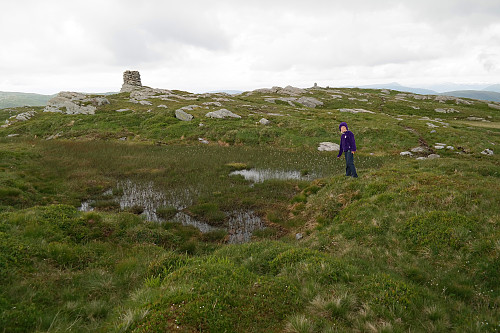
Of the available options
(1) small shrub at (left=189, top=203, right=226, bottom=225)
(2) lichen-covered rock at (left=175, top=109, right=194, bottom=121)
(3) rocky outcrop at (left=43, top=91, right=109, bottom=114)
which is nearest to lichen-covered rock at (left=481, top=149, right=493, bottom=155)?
(1) small shrub at (left=189, top=203, right=226, bottom=225)

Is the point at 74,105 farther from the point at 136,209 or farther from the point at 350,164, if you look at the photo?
the point at 350,164

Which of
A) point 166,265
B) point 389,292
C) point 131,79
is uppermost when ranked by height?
point 131,79

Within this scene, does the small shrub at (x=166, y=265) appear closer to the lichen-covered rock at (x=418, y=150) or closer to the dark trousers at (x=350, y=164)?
A: the dark trousers at (x=350, y=164)

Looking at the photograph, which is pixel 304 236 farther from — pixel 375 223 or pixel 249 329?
pixel 249 329

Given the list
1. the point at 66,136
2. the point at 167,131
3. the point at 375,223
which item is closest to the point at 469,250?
the point at 375,223

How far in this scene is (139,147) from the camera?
115 ft

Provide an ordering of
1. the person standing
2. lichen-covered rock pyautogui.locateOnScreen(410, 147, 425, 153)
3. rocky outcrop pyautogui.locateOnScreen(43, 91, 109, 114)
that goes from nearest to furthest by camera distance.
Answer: the person standing < lichen-covered rock pyautogui.locateOnScreen(410, 147, 425, 153) < rocky outcrop pyautogui.locateOnScreen(43, 91, 109, 114)

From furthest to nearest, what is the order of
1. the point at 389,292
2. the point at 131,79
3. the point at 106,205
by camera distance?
the point at 131,79, the point at 106,205, the point at 389,292

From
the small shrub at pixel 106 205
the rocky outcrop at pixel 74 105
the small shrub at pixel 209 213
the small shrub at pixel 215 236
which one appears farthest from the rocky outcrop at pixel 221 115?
the small shrub at pixel 215 236

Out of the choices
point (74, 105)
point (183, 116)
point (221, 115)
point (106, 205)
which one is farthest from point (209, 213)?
point (74, 105)

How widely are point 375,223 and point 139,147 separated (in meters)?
33.0

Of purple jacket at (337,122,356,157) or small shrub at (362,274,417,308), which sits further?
purple jacket at (337,122,356,157)

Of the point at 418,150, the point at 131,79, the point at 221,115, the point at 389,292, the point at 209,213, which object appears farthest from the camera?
the point at 131,79

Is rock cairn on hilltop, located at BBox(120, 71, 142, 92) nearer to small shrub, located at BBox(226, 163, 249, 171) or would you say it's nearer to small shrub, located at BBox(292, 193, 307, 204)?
small shrub, located at BBox(226, 163, 249, 171)
